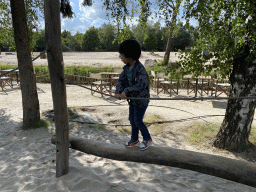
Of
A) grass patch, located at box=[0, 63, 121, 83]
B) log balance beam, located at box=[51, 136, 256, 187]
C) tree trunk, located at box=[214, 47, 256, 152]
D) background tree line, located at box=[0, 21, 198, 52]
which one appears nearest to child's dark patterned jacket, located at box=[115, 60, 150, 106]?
log balance beam, located at box=[51, 136, 256, 187]

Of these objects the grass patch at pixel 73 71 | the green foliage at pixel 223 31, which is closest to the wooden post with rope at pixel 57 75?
the green foliage at pixel 223 31

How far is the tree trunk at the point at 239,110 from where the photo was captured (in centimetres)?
402

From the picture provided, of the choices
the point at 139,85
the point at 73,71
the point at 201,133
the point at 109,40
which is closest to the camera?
the point at 139,85

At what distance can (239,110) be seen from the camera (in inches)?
165

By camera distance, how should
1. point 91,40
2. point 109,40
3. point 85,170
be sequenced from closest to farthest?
point 85,170 → point 91,40 → point 109,40

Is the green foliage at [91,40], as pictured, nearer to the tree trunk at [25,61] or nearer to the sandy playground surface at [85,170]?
the sandy playground surface at [85,170]

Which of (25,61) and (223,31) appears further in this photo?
(25,61)

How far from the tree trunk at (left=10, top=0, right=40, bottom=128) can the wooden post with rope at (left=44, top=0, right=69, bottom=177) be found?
11.0 ft

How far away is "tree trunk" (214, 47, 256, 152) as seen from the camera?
4020 millimetres

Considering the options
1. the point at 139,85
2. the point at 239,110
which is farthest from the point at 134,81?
the point at 239,110

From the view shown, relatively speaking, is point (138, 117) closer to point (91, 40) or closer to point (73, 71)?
point (73, 71)

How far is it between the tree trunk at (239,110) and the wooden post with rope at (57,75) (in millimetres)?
3312

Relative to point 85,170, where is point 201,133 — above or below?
below

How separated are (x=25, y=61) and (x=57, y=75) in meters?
3.47
